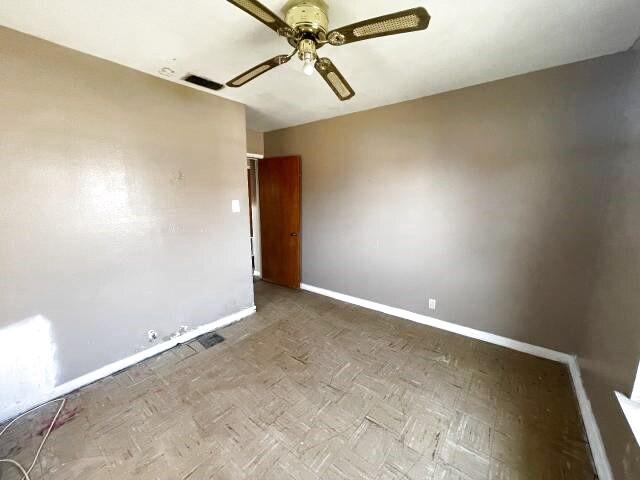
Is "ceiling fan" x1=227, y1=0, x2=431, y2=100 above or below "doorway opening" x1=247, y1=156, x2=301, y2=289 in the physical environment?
above

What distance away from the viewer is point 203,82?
2295 mm

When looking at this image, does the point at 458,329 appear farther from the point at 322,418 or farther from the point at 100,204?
the point at 100,204

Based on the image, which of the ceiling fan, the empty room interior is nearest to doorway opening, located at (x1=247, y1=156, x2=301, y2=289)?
the empty room interior

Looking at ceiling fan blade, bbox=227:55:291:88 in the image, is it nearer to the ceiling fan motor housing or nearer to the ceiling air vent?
the ceiling fan motor housing

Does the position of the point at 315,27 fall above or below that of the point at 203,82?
below

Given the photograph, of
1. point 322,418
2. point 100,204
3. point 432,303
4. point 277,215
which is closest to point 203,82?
point 100,204

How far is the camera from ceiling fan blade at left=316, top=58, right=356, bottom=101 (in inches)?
55.9

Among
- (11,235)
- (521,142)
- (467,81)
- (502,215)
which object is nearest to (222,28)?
(11,235)

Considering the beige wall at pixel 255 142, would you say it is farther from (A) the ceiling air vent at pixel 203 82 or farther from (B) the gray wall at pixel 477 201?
(A) the ceiling air vent at pixel 203 82

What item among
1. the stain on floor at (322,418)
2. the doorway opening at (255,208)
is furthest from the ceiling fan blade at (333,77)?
the doorway opening at (255,208)

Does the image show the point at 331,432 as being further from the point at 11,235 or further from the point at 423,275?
the point at 11,235

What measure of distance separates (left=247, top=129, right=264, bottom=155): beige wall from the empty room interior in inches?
42.6

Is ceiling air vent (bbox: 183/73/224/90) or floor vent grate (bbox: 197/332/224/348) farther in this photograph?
floor vent grate (bbox: 197/332/224/348)

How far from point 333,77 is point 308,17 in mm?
328
